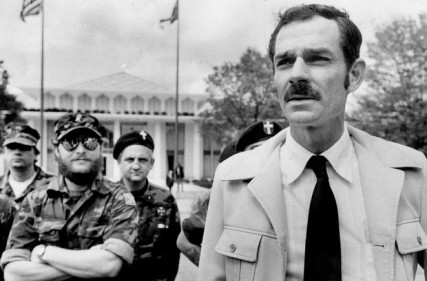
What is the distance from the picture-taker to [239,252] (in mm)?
1646

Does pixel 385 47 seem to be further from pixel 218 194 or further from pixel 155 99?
pixel 155 99

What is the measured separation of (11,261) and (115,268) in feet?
1.64

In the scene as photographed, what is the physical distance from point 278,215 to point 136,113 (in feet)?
151

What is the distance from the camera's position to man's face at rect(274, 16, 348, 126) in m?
1.62

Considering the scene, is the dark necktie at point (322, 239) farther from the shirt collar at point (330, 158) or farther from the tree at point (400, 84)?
the tree at point (400, 84)

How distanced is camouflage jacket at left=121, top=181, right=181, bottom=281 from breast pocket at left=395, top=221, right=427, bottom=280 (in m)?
2.22

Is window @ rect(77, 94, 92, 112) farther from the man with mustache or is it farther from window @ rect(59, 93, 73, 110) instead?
the man with mustache

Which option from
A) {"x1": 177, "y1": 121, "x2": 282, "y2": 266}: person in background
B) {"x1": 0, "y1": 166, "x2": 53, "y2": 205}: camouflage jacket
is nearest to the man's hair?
{"x1": 177, "y1": 121, "x2": 282, "y2": 266}: person in background

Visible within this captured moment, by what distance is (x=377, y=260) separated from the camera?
159 centimetres

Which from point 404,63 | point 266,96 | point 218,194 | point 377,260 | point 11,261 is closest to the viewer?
point 377,260

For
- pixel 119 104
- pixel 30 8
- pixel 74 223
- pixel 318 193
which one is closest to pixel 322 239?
pixel 318 193

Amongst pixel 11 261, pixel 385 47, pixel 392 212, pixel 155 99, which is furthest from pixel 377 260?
pixel 155 99

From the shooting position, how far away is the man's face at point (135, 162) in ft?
12.7

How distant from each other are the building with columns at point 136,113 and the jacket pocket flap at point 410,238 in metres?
43.5
